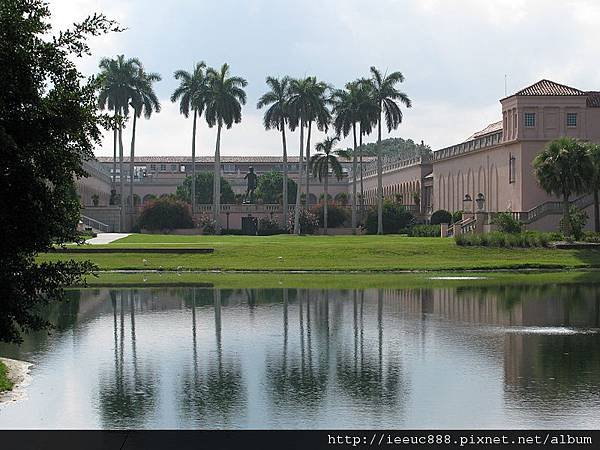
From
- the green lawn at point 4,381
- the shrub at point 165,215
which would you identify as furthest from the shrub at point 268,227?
the green lawn at point 4,381

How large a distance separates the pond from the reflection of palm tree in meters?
0.04

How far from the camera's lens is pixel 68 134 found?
14312 mm

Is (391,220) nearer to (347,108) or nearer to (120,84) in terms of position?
(347,108)

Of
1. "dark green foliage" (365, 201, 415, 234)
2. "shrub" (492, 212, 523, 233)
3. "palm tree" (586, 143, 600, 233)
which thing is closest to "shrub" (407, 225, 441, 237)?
"dark green foliage" (365, 201, 415, 234)

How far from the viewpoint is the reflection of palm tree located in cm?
1536

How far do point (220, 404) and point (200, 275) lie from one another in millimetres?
35640

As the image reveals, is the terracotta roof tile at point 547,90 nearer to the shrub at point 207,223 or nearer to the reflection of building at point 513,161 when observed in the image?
A: the reflection of building at point 513,161

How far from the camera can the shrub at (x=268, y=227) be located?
10656 cm

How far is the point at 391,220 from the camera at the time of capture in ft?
346

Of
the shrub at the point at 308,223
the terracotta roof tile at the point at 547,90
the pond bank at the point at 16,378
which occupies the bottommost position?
the pond bank at the point at 16,378

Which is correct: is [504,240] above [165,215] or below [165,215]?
below

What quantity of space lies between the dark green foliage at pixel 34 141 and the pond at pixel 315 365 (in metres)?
2.08

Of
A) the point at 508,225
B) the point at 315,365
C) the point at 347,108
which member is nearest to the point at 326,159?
the point at 347,108

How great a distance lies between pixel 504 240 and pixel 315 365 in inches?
1772
